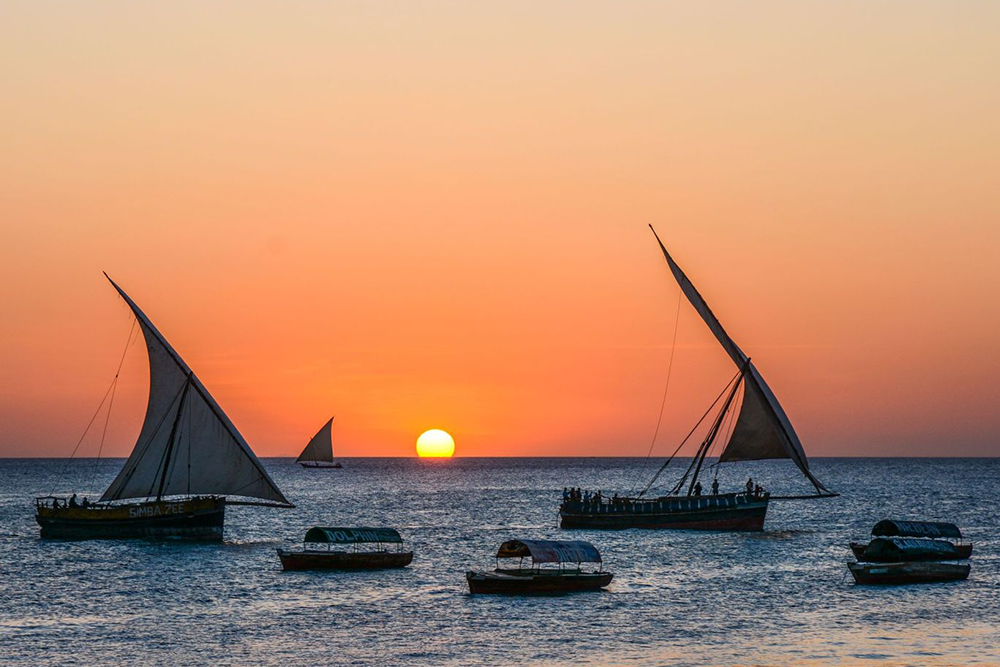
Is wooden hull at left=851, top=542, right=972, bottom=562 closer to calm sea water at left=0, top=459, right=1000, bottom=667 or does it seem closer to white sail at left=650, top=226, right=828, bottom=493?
calm sea water at left=0, top=459, right=1000, bottom=667

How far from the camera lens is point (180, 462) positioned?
8575 cm

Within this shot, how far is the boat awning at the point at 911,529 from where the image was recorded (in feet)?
251

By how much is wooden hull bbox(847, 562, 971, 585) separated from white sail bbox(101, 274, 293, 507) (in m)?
36.7

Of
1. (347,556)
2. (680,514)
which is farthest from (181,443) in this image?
(680,514)

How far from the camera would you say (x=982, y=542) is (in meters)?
94.8

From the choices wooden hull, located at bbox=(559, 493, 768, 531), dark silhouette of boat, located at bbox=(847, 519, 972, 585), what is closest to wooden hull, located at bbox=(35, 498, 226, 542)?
wooden hull, located at bbox=(559, 493, 768, 531)

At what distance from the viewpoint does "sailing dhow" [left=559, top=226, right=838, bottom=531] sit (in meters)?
91.8

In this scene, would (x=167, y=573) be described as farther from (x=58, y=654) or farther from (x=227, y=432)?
(x=58, y=654)

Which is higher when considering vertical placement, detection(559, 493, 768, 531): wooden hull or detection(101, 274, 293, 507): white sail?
detection(101, 274, 293, 507): white sail

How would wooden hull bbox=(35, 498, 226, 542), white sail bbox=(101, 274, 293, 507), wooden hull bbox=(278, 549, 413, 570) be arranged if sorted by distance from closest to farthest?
1. wooden hull bbox=(278, 549, 413, 570)
2. white sail bbox=(101, 274, 293, 507)
3. wooden hull bbox=(35, 498, 226, 542)

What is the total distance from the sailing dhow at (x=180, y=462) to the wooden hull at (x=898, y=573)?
35.0 m

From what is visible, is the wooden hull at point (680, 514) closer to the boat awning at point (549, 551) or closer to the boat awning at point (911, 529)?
the boat awning at point (911, 529)

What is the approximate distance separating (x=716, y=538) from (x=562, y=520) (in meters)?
13.5

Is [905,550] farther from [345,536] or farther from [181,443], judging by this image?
[181,443]
